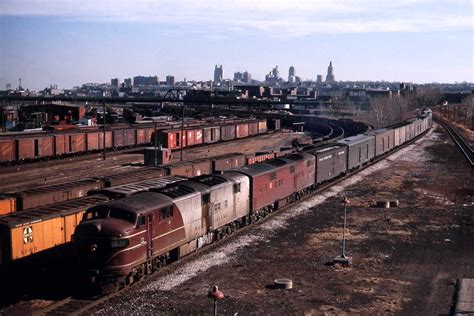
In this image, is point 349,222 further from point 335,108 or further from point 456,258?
point 335,108

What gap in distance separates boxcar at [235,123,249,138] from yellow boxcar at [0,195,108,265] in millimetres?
67576

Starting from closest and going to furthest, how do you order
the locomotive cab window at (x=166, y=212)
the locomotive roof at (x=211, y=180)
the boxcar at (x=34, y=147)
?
1. the locomotive cab window at (x=166, y=212)
2. the locomotive roof at (x=211, y=180)
3. the boxcar at (x=34, y=147)

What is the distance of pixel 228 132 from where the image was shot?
88.4 m

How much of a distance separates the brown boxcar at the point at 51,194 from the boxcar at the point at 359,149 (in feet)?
89.2

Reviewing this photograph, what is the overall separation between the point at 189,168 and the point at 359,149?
20490 millimetres

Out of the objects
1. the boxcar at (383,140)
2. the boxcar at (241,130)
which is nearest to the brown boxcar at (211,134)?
the boxcar at (241,130)

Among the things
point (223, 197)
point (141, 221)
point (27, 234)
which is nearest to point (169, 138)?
point (223, 197)

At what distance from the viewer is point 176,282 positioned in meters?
22.2

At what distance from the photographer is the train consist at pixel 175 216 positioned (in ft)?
65.7

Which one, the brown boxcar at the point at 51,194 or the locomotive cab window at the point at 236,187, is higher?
the locomotive cab window at the point at 236,187

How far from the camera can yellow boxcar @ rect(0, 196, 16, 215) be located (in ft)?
85.7

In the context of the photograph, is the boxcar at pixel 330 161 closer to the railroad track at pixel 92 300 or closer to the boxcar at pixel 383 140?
the railroad track at pixel 92 300

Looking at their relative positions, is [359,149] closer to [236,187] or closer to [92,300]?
[236,187]

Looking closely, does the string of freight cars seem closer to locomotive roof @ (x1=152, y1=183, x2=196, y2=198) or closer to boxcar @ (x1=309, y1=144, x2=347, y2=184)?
boxcar @ (x1=309, y1=144, x2=347, y2=184)
